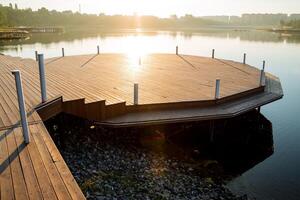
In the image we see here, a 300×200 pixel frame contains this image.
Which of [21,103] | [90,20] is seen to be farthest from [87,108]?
[90,20]

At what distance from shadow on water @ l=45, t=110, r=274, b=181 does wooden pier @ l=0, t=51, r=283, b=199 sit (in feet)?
2.08

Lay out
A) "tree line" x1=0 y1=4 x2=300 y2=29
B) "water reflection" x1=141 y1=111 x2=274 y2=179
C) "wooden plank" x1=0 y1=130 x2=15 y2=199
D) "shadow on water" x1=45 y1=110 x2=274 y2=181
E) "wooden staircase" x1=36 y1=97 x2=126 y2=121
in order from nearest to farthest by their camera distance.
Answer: "wooden plank" x1=0 y1=130 x2=15 y2=199, "wooden staircase" x1=36 y1=97 x2=126 y2=121, "shadow on water" x1=45 y1=110 x2=274 y2=181, "water reflection" x1=141 y1=111 x2=274 y2=179, "tree line" x1=0 y1=4 x2=300 y2=29

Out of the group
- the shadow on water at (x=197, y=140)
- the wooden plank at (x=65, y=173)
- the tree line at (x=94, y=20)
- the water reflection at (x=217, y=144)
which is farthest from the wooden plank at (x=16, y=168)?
the tree line at (x=94, y=20)

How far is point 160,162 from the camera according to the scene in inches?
238

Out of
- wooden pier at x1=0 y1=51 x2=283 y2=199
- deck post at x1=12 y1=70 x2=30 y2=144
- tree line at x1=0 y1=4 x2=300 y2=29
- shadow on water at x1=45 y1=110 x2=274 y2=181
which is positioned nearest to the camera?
wooden pier at x1=0 y1=51 x2=283 y2=199

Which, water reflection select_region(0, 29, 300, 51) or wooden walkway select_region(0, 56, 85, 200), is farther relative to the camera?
water reflection select_region(0, 29, 300, 51)

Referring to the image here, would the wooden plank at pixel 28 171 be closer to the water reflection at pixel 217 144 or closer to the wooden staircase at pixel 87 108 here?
the wooden staircase at pixel 87 108

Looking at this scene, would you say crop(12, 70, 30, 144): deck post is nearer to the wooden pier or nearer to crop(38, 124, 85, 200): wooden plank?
the wooden pier

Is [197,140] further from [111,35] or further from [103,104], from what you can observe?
[111,35]

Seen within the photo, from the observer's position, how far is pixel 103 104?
20.1ft

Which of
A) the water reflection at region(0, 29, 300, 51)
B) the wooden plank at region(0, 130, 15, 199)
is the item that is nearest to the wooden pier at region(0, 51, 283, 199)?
the wooden plank at region(0, 130, 15, 199)

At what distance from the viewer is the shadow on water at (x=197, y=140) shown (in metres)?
6.30

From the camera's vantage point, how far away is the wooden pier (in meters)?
2.93

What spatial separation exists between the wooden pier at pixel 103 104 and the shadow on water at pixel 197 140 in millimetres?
633
